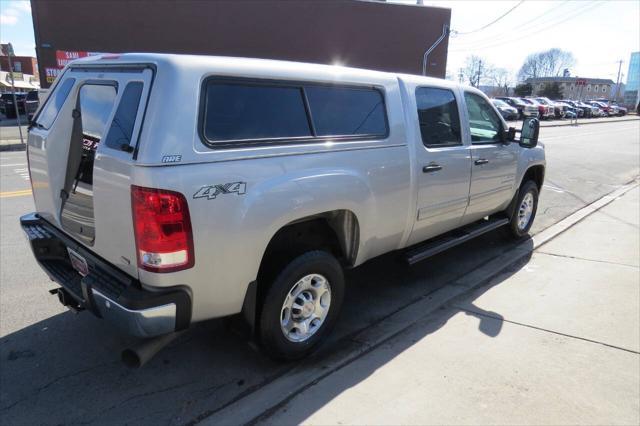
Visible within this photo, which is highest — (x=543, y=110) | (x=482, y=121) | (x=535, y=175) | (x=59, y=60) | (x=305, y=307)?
(x=59, y=60)

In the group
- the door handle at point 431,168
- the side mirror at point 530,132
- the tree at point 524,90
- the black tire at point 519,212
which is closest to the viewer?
the door handle at point 431,168

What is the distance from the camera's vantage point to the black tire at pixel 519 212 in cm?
595

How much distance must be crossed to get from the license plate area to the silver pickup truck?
0.02m

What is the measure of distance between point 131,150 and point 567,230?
20.7ft

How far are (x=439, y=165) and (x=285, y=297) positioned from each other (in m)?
1.94

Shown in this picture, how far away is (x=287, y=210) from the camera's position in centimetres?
292

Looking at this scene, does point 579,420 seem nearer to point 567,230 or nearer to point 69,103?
point 69,103

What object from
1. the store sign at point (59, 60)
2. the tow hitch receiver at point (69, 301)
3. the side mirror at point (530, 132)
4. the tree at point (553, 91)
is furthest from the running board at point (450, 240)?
the tree at point (553, 91)

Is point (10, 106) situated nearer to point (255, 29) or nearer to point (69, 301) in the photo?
point (255, 29)

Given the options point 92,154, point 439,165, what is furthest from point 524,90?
point 92,154

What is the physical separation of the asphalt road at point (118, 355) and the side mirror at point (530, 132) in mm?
1353

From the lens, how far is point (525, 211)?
622 cm

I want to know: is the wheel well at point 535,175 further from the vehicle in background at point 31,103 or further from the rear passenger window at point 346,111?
the vehicle in background at point 31,103

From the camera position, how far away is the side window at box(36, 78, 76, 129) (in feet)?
11.5
